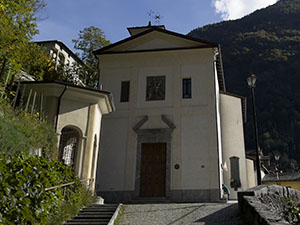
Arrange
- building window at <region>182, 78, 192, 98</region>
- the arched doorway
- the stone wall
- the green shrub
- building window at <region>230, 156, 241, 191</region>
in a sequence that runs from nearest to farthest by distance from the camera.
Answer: the stone wall → the green shrub → the arched doorway → building window at <region>182, 78, 192, 98</region> → building window at <region>230, 156, 241, 191</region>

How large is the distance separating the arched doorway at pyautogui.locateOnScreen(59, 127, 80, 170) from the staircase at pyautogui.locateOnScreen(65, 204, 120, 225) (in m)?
→ 3.06

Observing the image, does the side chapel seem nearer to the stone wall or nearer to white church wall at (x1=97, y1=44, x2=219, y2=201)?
white church wall at (x1=97, y1=44, x2=219, y2=201)

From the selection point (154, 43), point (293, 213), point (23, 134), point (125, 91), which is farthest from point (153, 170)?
point (293, 213)

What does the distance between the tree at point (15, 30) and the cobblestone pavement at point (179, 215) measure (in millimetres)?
5781

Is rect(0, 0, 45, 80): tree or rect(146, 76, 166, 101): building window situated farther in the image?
rect(146, 76, 166, 101): building window

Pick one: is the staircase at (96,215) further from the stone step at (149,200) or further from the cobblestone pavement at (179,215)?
the stone step at (149,200)

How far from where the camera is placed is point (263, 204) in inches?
289

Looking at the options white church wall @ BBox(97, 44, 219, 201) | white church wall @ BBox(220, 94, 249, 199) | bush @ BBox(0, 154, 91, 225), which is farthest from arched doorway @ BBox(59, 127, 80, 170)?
white church wall @ BBox(220, 94, 249, 199)

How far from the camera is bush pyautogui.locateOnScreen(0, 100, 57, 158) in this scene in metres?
8.13

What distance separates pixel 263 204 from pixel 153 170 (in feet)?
33.2

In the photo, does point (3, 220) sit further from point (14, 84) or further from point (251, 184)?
point (251, 184)

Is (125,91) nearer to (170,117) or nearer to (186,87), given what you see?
(170,117)

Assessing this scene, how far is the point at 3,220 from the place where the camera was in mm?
5168

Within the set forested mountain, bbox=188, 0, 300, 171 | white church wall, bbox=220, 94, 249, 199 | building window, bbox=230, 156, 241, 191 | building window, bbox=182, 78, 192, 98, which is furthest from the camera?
forested mountain, bbox=188, 0, 300, 171
